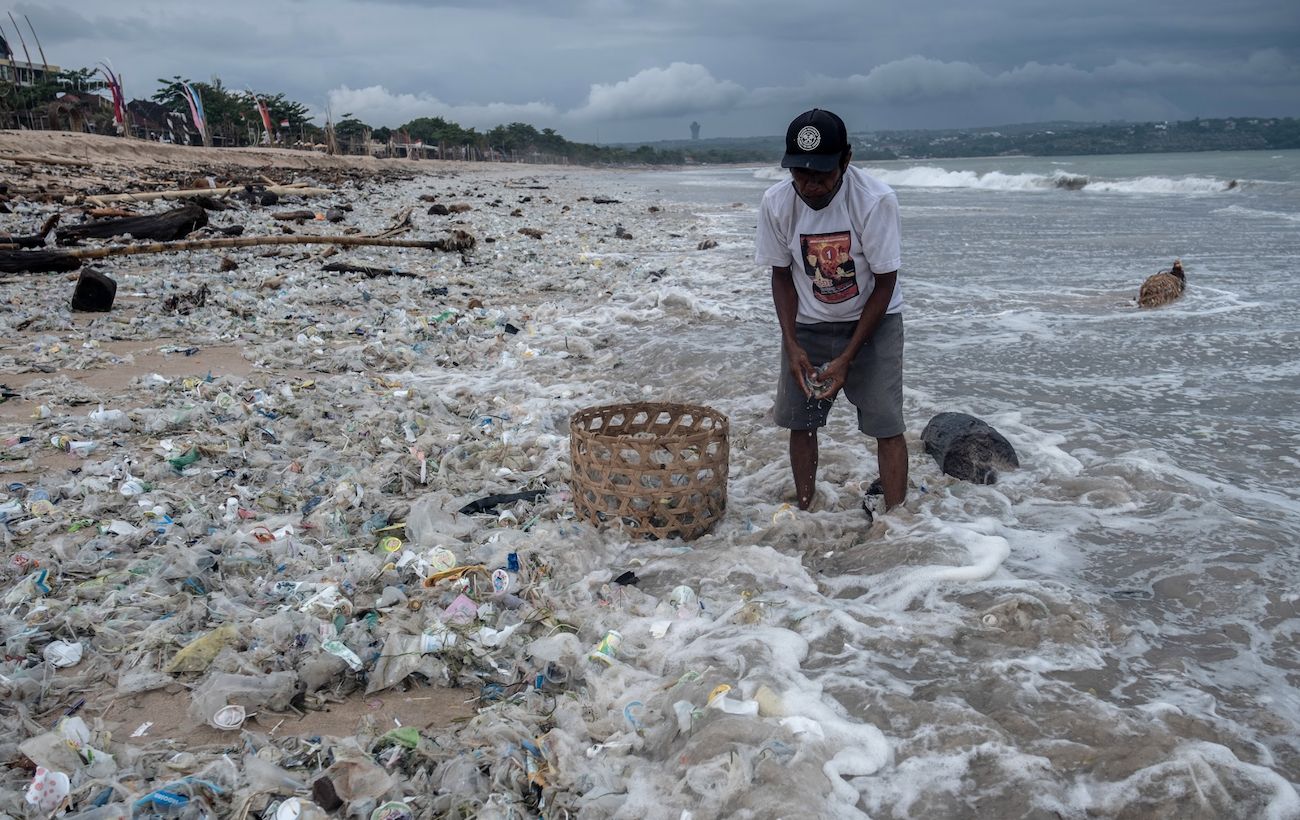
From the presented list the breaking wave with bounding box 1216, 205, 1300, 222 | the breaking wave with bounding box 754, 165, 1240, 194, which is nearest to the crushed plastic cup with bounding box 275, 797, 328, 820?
the breaking wave with bounding box 1216, 205, 1300, 222

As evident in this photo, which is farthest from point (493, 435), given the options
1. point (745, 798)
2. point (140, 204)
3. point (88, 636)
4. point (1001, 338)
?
point (140, 204)

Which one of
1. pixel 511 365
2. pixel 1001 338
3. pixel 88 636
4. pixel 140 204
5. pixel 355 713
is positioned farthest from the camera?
pixel 140 204

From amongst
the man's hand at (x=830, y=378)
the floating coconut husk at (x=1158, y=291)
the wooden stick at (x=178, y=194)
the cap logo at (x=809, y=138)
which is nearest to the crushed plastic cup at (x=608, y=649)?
the man's hand at (x=830, y=378)

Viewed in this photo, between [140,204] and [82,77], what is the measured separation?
43645 mm

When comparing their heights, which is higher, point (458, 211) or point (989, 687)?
point (458, 211)

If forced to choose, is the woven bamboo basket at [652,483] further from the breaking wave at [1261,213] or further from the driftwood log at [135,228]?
the breaking wave at [1261,213]

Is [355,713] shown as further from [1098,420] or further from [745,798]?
[1098,420]

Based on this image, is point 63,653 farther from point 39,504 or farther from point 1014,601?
point 1014,601

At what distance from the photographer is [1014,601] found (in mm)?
2939

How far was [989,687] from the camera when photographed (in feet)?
8.41

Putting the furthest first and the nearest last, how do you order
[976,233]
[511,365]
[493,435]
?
[976,233]
[511,365]
[493,435]

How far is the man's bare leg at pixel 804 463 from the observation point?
399 cm

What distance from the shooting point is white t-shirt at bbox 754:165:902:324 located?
131 inches

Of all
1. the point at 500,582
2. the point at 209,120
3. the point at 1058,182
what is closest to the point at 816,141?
the point at 500,582
